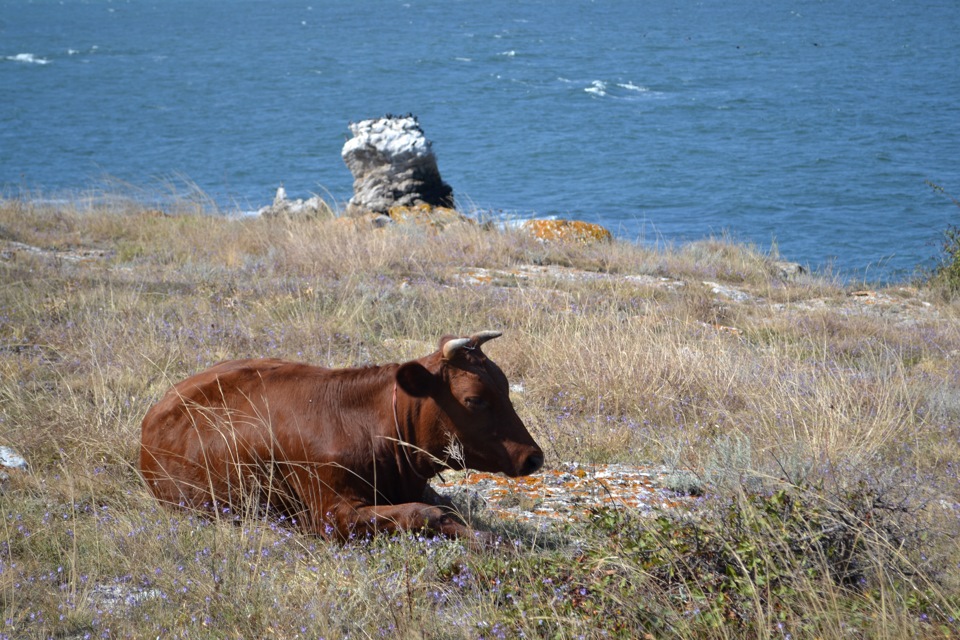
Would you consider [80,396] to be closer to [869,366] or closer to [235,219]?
[869,366]

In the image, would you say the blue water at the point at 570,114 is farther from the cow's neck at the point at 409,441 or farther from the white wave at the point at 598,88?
the cow's neck at the point at 409,441

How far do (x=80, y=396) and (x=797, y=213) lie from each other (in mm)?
31281

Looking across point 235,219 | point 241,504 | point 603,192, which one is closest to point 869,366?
point 241,504

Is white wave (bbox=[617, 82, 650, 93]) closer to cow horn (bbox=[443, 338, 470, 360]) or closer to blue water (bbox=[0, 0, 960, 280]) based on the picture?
blue water (bbox=[0, 0, 960, 280])

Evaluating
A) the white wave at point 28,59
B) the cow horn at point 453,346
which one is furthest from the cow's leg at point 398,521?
the white wave at point 28,59

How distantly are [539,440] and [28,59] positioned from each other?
3518 inches

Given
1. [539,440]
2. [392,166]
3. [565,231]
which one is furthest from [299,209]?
[539,440]

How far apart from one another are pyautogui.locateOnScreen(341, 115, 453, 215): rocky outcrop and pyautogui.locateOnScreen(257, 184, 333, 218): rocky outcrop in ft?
2.09

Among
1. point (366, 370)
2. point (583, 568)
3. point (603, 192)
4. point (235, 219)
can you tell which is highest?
point (366, 370)

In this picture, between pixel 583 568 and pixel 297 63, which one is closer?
pixel 583 568

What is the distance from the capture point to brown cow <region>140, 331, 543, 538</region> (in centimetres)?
515

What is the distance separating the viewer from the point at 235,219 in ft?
57.6

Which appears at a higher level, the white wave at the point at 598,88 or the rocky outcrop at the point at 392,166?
the rocky outcrop at the point at 392,166

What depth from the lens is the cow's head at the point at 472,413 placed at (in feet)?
17.0
